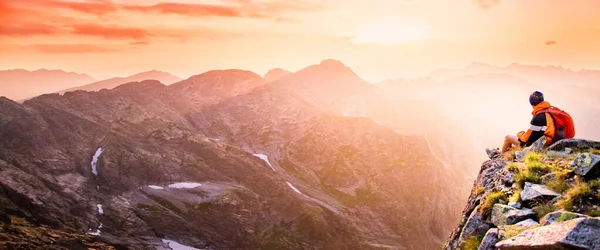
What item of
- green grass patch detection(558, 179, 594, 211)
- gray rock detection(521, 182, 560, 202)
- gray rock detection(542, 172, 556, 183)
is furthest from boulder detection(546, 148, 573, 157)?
green grass patch detection(558, 179, 594, 211)

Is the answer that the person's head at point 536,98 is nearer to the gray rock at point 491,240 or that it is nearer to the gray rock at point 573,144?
the gray rock at point 573,144

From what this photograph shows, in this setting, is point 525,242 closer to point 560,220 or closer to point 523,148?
point 560,220

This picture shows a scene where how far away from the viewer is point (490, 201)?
14.5 meters

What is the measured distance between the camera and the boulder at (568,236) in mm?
8812

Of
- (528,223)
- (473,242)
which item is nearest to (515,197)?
(473,242)

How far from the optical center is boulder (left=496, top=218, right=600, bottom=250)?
347 inches

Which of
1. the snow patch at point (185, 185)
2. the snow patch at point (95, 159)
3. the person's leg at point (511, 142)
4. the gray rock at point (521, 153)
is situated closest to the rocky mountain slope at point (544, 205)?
the gray rock at point (521, 153)

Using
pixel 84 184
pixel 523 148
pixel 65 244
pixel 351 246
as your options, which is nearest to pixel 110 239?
pixel 65 244

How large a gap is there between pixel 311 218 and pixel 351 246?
23.0 m

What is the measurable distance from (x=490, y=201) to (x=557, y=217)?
12.9 ft

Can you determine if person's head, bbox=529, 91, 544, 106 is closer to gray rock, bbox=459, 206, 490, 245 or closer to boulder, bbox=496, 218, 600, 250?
gray rock, bbox=459, 206, 490, 245

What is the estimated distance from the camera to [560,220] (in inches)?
411

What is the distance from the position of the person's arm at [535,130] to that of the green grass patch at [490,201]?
600 centimetres

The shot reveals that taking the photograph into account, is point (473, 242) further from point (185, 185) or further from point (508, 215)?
point (185, 185)
